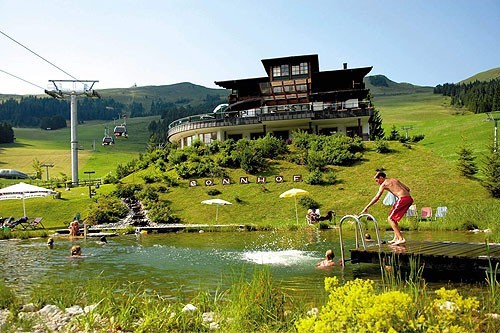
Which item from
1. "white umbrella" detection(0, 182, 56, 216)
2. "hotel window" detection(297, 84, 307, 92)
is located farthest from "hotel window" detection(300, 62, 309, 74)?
"white umbrella" detection(0, 182, 56, 216)

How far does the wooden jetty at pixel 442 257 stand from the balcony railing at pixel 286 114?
44.7 metres

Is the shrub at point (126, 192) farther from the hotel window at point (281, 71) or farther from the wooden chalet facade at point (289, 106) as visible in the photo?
the hotel window at point (281, 71)

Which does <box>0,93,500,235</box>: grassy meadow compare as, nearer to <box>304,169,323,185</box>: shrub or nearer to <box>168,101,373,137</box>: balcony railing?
<box>304,169,323,185</box>: shrub

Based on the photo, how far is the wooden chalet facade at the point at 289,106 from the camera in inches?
2298

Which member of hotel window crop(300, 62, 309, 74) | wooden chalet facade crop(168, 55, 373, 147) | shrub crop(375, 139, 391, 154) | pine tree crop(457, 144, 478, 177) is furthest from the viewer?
hotel window crop(300, 62, 309, 74)

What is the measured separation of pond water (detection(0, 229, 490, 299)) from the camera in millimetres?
12633

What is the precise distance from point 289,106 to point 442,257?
4967cm

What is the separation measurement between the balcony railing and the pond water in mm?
31952

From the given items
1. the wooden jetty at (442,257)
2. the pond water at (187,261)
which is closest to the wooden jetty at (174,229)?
the pond water at (187,261)

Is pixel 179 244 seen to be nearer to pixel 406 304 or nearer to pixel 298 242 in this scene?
pixel 298 242

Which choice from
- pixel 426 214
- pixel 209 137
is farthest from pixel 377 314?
pixel 209 137

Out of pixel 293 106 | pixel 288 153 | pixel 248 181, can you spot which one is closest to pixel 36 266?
pixel 248 181

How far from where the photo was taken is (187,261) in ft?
55.8

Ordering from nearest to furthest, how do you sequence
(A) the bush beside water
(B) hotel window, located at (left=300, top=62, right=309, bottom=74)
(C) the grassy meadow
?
(A) the bush beside water
(C) the grassy meadow
(B) hotel window, located at (left=300, top=62, right=309, bottom=74)
